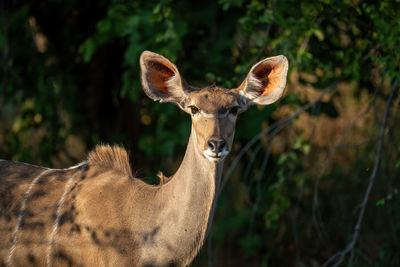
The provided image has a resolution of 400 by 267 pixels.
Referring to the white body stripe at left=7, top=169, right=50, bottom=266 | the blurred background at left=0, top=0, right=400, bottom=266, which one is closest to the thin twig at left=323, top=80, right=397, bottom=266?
the blurred background at left=0, top=0, right=400, bottom=266

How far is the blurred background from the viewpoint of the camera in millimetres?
4793

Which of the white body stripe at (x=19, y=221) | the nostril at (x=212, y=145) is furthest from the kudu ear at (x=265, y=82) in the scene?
the white body stripe at (x=19, y=221)

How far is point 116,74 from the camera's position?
7055 mm

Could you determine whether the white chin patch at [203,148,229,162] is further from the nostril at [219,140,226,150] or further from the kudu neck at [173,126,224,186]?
the kudu neck at [173,126,224,186]

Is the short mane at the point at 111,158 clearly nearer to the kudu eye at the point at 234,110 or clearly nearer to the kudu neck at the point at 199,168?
the kudu neck at the point at 199,168

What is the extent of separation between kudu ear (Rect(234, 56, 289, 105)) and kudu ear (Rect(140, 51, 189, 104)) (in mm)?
394

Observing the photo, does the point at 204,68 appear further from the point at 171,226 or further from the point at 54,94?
the point at 171,226

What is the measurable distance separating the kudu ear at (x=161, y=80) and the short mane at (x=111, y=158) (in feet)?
1.51

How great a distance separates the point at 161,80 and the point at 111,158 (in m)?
0.65

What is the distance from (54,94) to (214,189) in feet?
12.1

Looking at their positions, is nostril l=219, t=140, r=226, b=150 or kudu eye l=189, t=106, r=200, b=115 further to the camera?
kudu eye l=189, t=106, r=200, b=115

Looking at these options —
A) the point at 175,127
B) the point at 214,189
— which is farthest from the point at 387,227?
the point at 214,189

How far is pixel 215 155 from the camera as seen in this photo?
3281 millimetres

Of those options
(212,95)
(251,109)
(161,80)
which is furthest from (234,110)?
(251,109)
